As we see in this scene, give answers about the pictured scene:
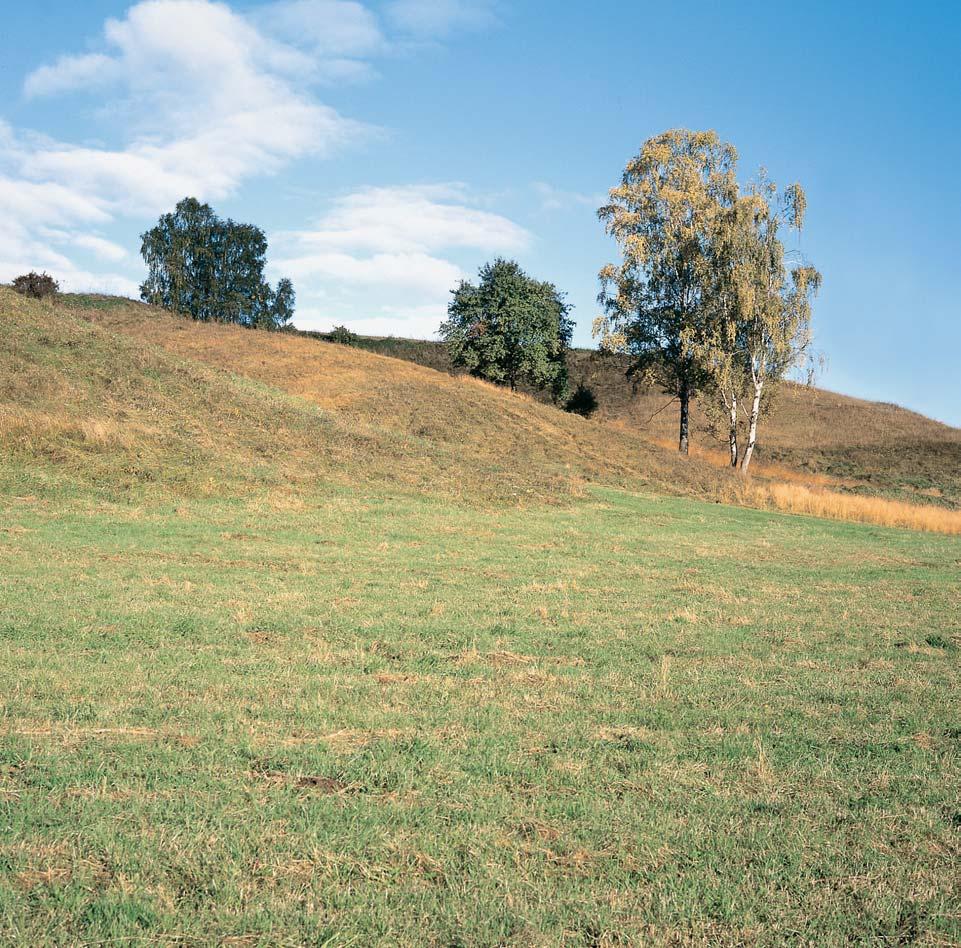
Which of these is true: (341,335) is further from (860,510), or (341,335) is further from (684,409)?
(860,510)

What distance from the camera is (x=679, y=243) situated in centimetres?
→ 4966

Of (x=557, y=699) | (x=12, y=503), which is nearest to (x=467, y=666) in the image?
(x=557, y=699)

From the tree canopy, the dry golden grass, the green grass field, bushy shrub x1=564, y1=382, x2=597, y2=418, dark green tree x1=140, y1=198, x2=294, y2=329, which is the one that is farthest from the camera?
dark green tree x1=140, y1=198, x2=294, y2=329

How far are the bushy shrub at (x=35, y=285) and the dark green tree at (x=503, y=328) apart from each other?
27462 mm

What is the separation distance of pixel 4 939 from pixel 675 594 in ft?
40.5

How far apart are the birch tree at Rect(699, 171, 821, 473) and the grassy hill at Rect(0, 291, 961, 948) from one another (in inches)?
1188

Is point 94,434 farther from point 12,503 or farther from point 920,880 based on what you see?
point 920,880

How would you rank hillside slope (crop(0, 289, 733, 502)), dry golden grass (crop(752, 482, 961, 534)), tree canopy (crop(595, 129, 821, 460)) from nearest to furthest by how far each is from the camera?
hillside slope (crop(0, 289, 733, 502)), dry golden grass (crop(752, 482, 961, 534)), tree canopy (crop(595, 129, 821, 460))

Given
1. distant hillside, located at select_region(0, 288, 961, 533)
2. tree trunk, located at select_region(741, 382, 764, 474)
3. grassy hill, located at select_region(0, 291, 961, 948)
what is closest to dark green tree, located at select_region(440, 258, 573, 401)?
distant hillside, located at select_region(0, 288, 961, 533)

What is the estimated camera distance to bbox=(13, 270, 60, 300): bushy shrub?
48156 mm

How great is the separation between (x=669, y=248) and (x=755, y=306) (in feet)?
21.6

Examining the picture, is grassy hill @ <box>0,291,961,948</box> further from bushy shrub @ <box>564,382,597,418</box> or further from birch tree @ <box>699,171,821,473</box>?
bushy shrub @ <box>564,382,597,418</box>

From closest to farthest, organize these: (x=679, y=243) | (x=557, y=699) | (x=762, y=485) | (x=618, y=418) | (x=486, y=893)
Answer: (x=486, y=893) < (x=557, y=699) < (x=762, y=485) < (x=679, y=243) < (x=618, y=418)

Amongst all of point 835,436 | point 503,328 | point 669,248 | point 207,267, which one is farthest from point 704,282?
point 207,267
